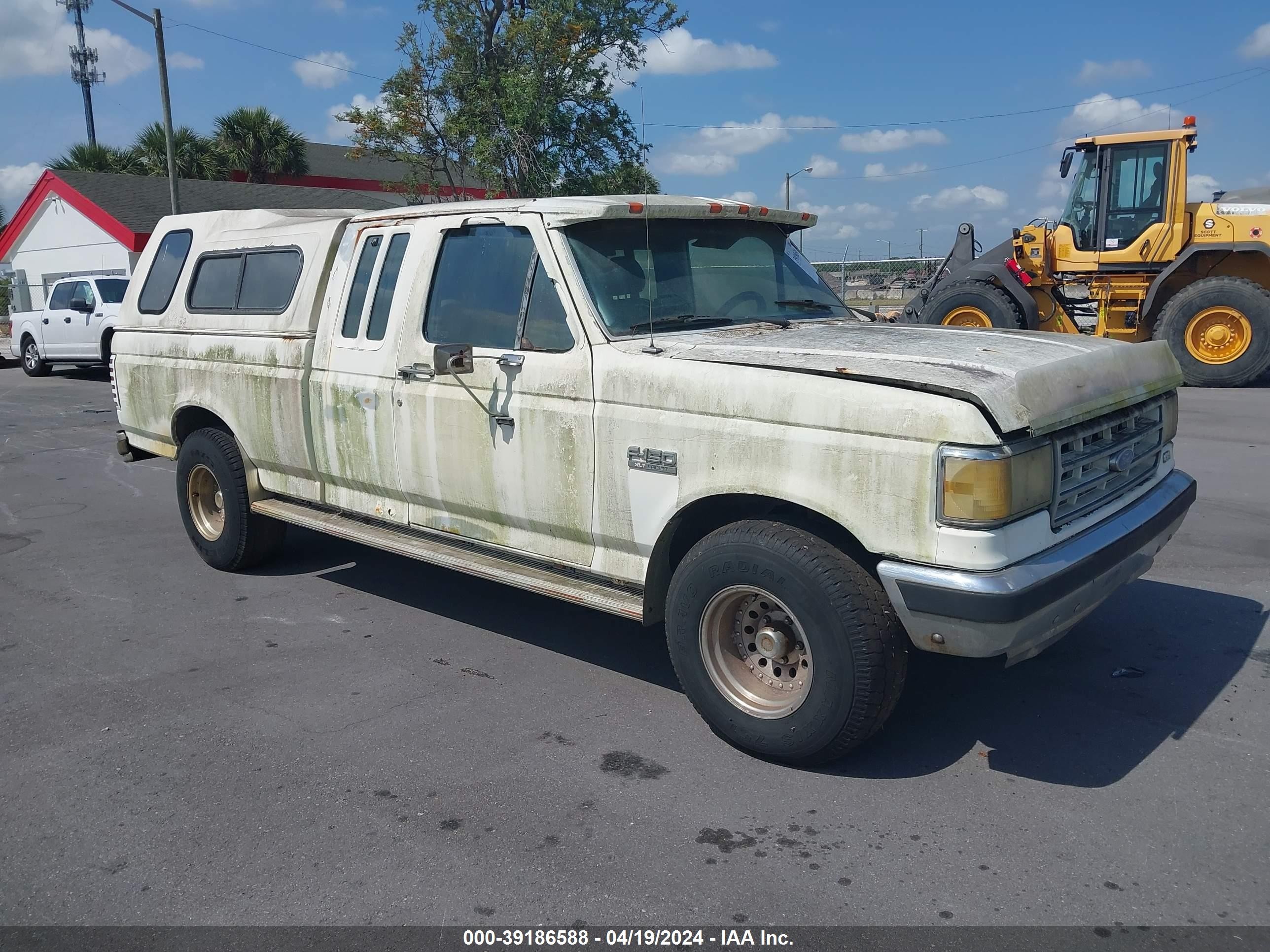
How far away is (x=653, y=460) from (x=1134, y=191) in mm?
12970

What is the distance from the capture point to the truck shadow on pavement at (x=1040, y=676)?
3.89 metres

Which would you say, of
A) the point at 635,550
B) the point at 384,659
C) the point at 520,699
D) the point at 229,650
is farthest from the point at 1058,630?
the point at 229,650

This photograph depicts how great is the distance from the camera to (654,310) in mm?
4520

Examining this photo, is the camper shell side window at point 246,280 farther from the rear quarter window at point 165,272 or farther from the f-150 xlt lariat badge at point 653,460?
the f-150 xlt lariat badge at point 653,460

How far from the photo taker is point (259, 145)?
113 feet

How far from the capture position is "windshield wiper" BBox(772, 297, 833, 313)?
510cm

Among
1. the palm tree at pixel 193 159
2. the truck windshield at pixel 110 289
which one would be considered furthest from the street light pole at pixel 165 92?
the palm tree at pixel 193 159

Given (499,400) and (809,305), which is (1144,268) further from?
(499,400)

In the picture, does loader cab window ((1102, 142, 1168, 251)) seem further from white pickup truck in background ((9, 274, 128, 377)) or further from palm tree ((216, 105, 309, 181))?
palm tree ((216, 105, 309, 181))

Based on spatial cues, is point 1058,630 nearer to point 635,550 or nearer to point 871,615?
point 871,615

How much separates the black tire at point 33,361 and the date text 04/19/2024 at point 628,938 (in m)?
21.1

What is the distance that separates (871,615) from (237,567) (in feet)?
14.8

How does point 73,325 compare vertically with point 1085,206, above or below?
below

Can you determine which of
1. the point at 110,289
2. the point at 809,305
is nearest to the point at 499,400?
the point at 809,305
